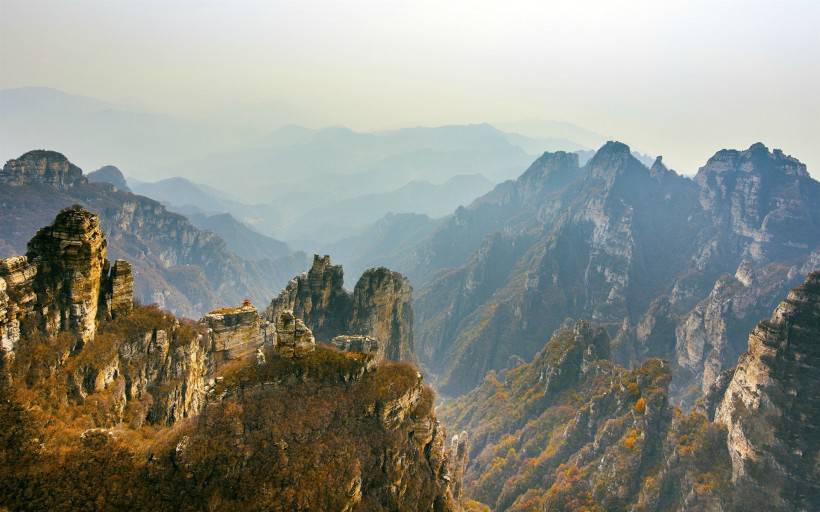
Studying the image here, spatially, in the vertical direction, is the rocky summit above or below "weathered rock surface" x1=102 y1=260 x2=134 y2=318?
below

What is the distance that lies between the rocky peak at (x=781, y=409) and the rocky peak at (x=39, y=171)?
22765cm

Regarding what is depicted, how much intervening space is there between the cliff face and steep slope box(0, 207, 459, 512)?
148 feet

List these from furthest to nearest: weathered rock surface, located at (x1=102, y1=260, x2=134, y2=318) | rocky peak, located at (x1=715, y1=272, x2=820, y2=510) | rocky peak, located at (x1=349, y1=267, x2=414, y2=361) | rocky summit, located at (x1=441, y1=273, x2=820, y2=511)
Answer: rocky peak, located at (x1=349, y1=267, x2=414, y2=361) < rocky summit, located at (x1=441, y1=273, x2=820, y2=511) < rocky peak, located at (x1=715, y1=272, x2=820, y2=510) < weathered rock surface, located at (x1=102, y1=260, x2=134, y2=318)

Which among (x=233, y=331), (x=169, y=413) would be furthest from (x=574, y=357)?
(x=169, y=413)

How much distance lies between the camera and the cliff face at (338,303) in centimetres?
8931

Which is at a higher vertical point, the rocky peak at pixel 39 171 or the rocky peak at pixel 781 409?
the rocky peak at pixel 39 171

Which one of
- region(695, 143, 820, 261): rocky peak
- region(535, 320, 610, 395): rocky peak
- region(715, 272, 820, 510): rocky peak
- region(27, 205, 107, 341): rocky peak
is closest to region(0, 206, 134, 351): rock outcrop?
region(27, 205, 107, 341): rocky peak

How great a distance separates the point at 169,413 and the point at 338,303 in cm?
5923

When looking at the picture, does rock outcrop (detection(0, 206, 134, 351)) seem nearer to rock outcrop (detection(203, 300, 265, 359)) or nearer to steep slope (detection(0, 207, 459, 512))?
steep slope (detection(0, 207, 459, 512))

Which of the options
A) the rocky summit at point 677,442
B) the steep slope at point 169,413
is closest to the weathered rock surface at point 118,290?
the steep slope at point 169,413

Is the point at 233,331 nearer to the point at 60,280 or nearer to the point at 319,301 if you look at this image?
the point at 60,280

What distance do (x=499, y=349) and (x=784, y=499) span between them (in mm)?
129932

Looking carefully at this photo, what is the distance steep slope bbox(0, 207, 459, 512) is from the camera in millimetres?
24516

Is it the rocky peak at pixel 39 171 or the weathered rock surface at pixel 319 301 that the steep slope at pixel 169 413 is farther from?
the rocky peak at pixel 39 171
